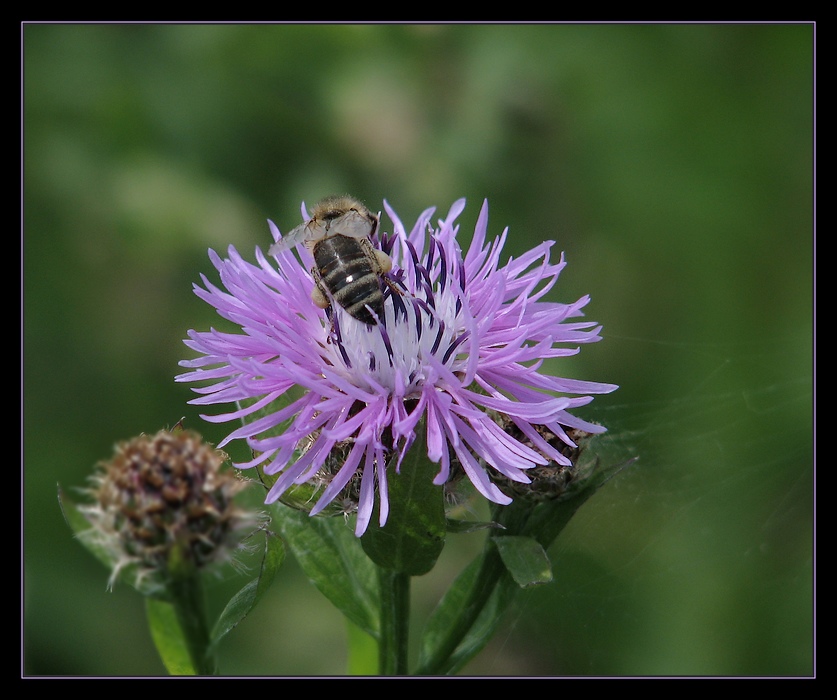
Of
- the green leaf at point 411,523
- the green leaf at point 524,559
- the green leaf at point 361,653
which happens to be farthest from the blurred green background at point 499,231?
the green leaf at point 411,523

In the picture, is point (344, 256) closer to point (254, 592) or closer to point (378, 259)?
point (378, 259)

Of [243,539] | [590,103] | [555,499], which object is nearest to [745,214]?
[590,103]

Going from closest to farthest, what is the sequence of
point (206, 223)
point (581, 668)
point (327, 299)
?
point (327, 299) → point (581, 668) → point (206, 223)

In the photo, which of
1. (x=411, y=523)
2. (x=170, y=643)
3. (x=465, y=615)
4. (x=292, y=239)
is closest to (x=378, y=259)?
(x=292, y=239)

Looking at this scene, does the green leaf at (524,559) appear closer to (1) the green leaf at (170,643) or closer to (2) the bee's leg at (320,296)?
(2) the bee's leg at (320,296)

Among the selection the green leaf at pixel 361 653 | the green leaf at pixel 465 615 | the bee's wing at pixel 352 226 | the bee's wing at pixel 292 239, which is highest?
the bee's wing at pixel 352 226

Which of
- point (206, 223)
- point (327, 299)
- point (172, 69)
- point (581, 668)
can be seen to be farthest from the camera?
point (172, 69)

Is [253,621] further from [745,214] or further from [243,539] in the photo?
[745,214]

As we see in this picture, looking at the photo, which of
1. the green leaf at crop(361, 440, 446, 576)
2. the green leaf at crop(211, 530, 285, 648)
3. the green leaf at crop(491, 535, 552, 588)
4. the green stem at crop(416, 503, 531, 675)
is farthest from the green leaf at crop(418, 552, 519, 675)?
the green leaf at crop(211, 530, 285, 648)
